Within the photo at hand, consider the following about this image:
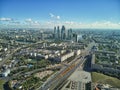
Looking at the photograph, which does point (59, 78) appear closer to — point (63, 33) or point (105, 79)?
point (105, 79)

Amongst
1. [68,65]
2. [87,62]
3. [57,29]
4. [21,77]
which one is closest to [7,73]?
[21,77]

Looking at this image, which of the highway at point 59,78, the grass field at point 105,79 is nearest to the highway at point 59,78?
the highway at point 59,78

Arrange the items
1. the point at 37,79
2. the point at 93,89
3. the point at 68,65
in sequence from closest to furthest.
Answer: the point at 93,89
the point at 37,79
the point at 68,65

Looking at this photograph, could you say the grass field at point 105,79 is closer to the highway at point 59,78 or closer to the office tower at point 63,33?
the highway at point 59,78

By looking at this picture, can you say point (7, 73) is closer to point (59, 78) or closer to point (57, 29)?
point (59, 78)

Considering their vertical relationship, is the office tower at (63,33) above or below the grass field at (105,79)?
above

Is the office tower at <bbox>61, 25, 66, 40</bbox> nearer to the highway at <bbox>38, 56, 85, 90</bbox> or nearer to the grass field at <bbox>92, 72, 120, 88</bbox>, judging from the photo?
the highway at <bbox>38, 56, 85, 90</bbox>

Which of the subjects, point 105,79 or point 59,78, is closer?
point 105,79

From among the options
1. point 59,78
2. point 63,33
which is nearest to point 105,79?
point 59,78

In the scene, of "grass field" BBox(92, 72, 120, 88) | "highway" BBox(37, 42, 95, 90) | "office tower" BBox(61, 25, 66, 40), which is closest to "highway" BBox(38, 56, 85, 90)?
"highway" BBox(37, 42, 95, 90)
